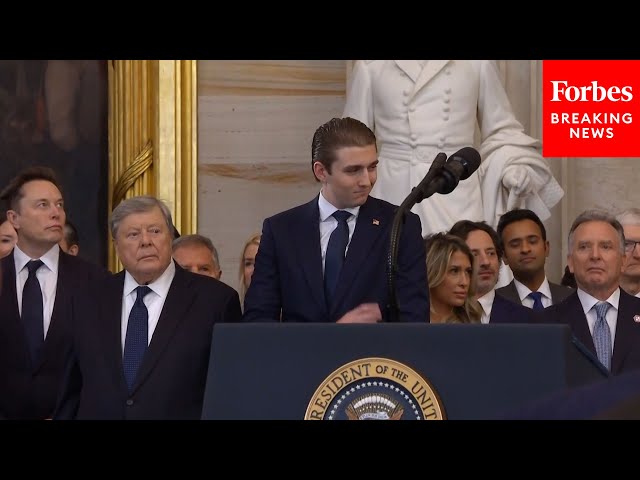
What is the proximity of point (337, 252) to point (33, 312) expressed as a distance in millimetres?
A: 1416

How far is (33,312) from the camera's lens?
16.1ft

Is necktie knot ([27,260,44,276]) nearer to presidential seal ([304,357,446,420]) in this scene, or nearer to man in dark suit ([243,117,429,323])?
man in dark suit ([243,117,429,323])

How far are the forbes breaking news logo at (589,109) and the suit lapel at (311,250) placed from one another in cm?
422

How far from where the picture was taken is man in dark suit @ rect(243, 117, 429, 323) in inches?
154

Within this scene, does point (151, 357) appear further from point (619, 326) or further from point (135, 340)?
point (619, 326)

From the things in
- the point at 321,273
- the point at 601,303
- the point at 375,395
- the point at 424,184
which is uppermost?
the point at 424,184

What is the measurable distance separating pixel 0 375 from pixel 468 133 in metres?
3.57

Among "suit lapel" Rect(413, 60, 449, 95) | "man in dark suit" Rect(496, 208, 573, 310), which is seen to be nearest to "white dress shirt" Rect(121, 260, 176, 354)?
"man in dark suit" Rect(496, 208, 573, 310)

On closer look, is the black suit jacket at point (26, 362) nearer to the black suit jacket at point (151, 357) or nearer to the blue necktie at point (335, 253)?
the black suit jacket at point (151, 357)

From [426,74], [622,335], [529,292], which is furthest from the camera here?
[426,74]

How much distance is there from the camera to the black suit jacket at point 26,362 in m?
4.62

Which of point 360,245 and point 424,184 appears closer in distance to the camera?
point 424,184

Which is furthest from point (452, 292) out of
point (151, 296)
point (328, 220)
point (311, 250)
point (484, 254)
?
point (151, 296)

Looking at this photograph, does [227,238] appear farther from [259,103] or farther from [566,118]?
[566,118]
